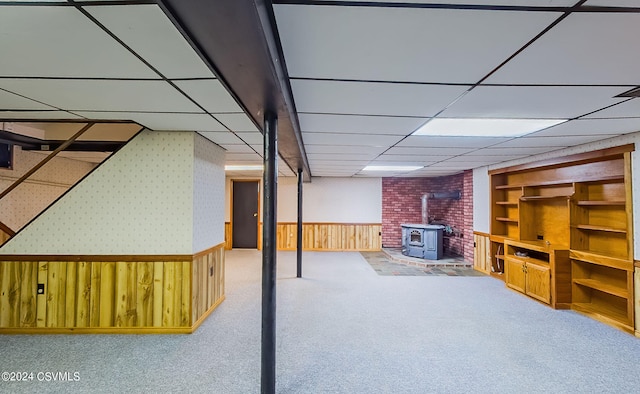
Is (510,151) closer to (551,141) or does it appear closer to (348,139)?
(551,141)

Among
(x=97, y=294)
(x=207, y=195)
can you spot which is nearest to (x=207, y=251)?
(x=207, y=195)

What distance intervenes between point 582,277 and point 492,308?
1.32 metres

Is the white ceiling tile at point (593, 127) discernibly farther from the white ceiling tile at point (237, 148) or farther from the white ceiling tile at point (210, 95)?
the white ceiling tile at point (237, 148)

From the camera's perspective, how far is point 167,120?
9.18 feet

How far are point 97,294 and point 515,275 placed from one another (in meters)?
5.57

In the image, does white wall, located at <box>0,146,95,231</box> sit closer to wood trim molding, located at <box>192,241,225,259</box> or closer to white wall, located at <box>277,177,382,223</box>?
wood trim molding, located at <box>192,241,225,259</box>

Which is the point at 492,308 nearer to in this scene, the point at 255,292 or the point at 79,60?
the point at 255,292

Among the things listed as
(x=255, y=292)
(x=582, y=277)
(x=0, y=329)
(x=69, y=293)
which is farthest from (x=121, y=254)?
(x=582, y=277)

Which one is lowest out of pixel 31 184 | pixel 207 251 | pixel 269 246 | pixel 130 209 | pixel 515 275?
pixel 515 275

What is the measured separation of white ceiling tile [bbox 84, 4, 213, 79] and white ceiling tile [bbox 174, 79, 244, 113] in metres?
0.14

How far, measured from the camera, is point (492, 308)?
12.8 ft

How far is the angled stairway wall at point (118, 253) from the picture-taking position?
122 inches

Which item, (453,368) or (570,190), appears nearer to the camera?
(453,368)

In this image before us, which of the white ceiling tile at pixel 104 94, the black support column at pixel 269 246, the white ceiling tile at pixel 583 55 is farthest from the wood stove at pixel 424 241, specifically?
the white ceiling tile at pixel 104 94
